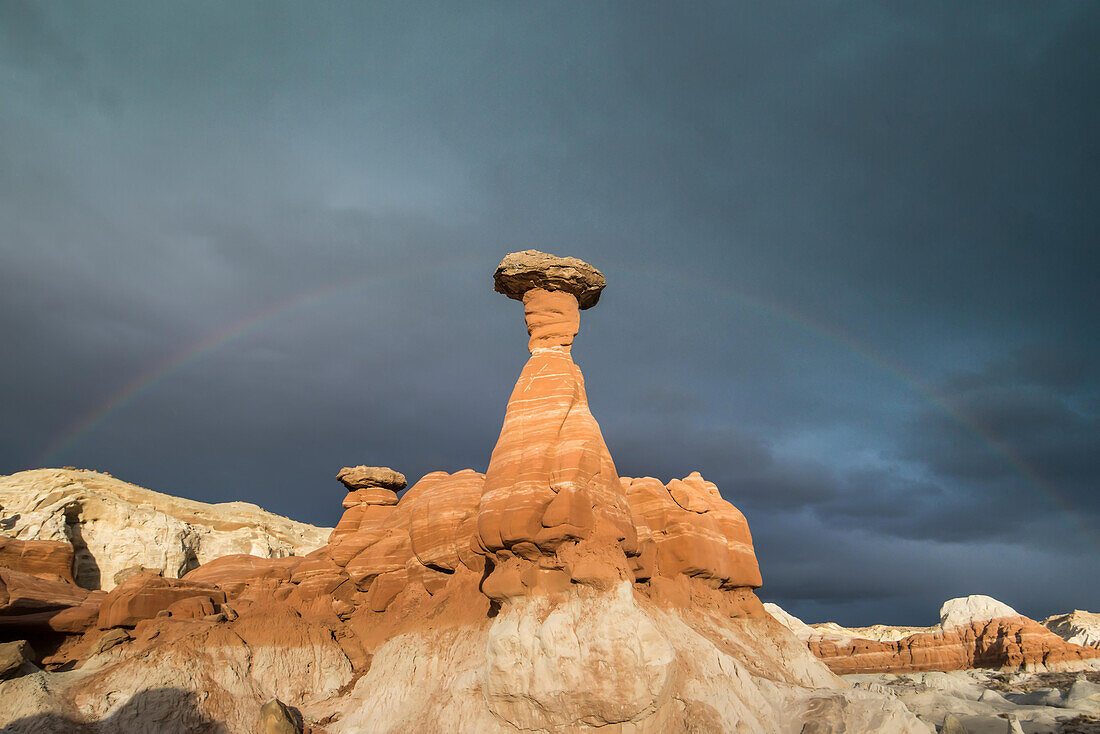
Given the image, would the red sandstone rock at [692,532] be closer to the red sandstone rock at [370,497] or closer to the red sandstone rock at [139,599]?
the red sandstone rock at [370,497]

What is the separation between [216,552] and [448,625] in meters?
43.1

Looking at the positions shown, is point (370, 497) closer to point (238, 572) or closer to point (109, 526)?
point (238, 572)

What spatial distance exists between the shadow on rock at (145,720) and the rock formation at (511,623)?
3.3 inches

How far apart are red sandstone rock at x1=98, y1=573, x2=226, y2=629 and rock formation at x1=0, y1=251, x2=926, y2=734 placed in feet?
0.30

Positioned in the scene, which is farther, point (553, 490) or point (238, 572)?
point (238, 572)

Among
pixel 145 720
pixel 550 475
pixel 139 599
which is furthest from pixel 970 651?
pixel 139 599

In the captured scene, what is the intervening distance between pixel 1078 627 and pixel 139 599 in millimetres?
135707

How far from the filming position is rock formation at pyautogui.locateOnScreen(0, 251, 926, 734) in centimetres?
2006

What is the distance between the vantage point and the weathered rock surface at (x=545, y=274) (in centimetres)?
2752

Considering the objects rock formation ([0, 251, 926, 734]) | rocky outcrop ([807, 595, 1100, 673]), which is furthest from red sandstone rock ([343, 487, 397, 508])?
rocky outcrop ([807, 595, 1100, 673])

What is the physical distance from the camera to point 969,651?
80.2 metres

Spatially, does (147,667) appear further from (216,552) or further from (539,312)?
(216,552)

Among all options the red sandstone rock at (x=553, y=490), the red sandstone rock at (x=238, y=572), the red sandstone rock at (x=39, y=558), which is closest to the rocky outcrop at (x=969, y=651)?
the red sandstone rock at (x=553, y=490)

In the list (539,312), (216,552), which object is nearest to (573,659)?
(539,312)
